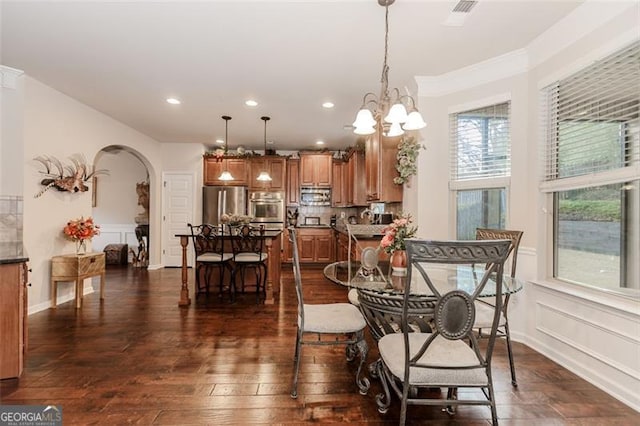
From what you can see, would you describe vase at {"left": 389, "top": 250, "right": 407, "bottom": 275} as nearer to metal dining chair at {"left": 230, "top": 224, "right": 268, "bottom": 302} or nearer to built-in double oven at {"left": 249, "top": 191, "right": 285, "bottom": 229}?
metal dining chair at {"left": 230, "top": 224, "right": 268, "bottom": 302}

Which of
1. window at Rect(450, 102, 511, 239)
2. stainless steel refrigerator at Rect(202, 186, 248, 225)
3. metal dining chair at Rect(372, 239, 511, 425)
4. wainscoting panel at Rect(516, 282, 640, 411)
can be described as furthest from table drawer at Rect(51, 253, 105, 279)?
wainscoting panel at Rect(516, 282, 640, 411)

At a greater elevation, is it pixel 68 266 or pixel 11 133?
pixel 11 133

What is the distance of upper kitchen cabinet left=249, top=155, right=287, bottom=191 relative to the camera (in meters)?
6.70

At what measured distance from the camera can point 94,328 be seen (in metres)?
3.10

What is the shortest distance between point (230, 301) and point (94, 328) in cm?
145

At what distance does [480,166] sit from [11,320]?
411 cm

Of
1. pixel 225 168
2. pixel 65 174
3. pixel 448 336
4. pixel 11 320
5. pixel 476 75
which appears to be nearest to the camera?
pixel 448 336

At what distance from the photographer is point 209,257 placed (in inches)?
160

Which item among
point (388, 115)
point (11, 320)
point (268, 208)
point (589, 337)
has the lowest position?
point (589, 337)

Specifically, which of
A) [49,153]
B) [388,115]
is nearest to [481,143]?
[388,115]

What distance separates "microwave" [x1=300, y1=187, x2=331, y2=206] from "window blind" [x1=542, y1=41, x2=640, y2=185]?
4770 millimetres

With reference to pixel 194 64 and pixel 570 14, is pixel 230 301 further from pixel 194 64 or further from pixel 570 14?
pixel 570 14

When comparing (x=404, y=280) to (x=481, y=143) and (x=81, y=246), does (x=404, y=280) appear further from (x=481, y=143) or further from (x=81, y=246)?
(x=81, y=246)

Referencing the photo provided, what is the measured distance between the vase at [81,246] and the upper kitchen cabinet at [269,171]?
3.18 metres
